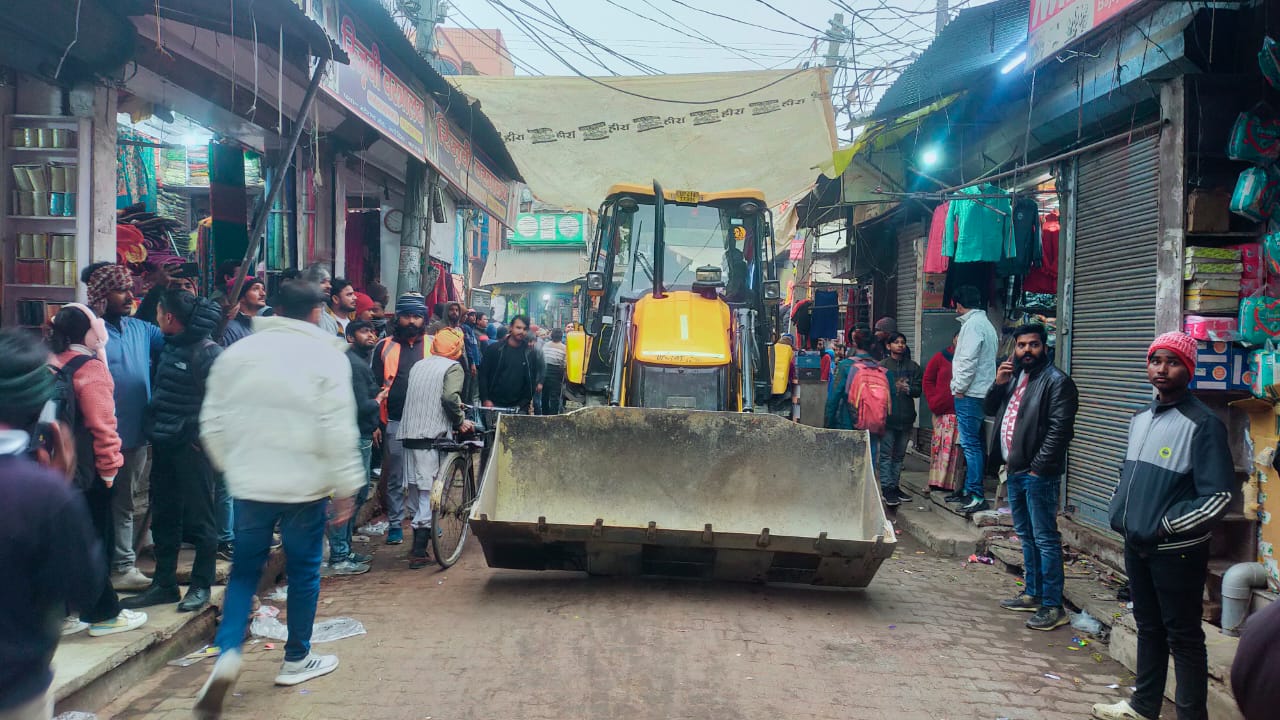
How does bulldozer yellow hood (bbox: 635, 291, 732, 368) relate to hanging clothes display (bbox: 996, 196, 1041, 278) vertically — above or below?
below

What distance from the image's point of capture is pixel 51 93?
6078mm

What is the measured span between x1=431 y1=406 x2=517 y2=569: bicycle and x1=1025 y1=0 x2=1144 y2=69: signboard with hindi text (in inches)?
189

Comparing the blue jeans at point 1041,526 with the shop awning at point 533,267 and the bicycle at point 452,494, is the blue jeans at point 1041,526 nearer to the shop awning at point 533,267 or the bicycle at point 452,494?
the bicycle at point 452,494

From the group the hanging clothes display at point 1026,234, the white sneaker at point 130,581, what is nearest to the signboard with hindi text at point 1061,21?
the hanging clothes display at point 1026,234

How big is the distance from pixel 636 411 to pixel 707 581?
1.29m

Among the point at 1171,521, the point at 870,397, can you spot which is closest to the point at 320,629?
the point at 1171,521

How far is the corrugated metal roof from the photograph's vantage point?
8.17 meters

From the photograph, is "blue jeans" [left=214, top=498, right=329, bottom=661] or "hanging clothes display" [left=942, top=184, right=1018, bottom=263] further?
"hanging clothes display" [left=942, top=184, right=1018, bottom=263]

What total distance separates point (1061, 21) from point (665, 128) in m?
5.81

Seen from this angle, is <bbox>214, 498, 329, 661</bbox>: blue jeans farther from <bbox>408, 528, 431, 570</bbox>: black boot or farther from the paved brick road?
<bbox>408, 528, 431, 570</bbox>: black boot

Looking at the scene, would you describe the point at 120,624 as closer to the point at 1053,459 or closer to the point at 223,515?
the point at 223,515

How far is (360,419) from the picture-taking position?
17.8ft

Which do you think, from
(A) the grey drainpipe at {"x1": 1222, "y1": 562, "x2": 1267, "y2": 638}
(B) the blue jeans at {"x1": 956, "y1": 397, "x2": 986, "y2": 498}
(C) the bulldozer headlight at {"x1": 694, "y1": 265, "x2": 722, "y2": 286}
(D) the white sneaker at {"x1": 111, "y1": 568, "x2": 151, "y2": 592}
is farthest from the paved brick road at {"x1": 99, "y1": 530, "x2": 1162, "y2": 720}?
(C) the bulldozer headlight at {"x1": 694, "y1": 265, "x2": 722, "y2": 286}

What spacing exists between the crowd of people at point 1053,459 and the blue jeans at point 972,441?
0.01m
